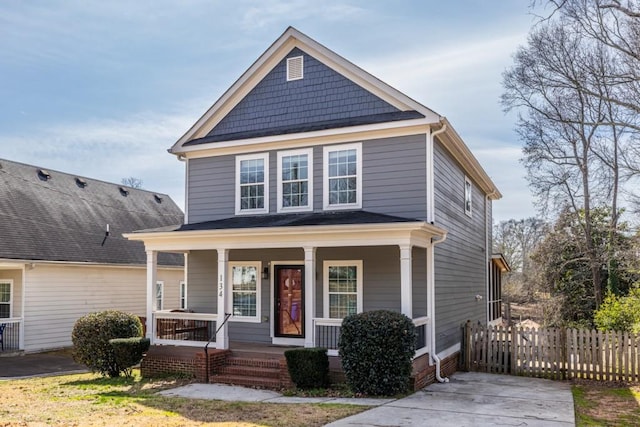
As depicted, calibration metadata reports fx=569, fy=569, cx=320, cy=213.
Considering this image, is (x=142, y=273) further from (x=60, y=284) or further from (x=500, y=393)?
(x=500, y=393)

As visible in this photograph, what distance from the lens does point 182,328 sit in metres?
14.5

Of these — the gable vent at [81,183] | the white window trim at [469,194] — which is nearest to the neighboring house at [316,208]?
the white window trim at [469,194]

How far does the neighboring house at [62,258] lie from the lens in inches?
709

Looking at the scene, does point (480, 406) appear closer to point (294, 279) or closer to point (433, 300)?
point (433, 300)

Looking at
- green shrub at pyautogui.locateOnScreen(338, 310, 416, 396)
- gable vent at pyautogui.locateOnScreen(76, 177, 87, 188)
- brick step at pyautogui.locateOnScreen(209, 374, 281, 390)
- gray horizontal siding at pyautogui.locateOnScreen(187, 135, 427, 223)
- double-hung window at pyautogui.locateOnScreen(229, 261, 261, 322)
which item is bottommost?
brick step at pyautogui.locateOnScreen(209, 374, 281, 390)

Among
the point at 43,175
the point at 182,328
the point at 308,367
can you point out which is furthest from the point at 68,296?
the point at 308,367

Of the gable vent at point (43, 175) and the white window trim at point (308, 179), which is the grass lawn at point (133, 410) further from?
the gable vent at point (43, 175)

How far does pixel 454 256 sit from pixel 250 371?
655 centimetres

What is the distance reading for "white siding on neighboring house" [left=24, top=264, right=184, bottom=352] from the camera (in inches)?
Answer: 711

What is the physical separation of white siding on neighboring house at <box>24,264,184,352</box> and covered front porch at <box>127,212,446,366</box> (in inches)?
231

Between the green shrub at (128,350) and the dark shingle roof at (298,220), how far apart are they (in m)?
2.96

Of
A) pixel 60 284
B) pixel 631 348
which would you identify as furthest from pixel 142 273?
pixel 631 348

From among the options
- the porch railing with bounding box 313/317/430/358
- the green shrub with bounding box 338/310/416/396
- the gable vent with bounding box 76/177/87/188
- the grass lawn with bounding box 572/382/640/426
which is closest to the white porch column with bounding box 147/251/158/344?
the porch railing with bounding box 313/317/430/358

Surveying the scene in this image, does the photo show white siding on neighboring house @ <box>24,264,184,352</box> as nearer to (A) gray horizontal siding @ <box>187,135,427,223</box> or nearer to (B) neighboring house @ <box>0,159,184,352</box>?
(B) neighboring house @ <box>0,159,184,352</box>
